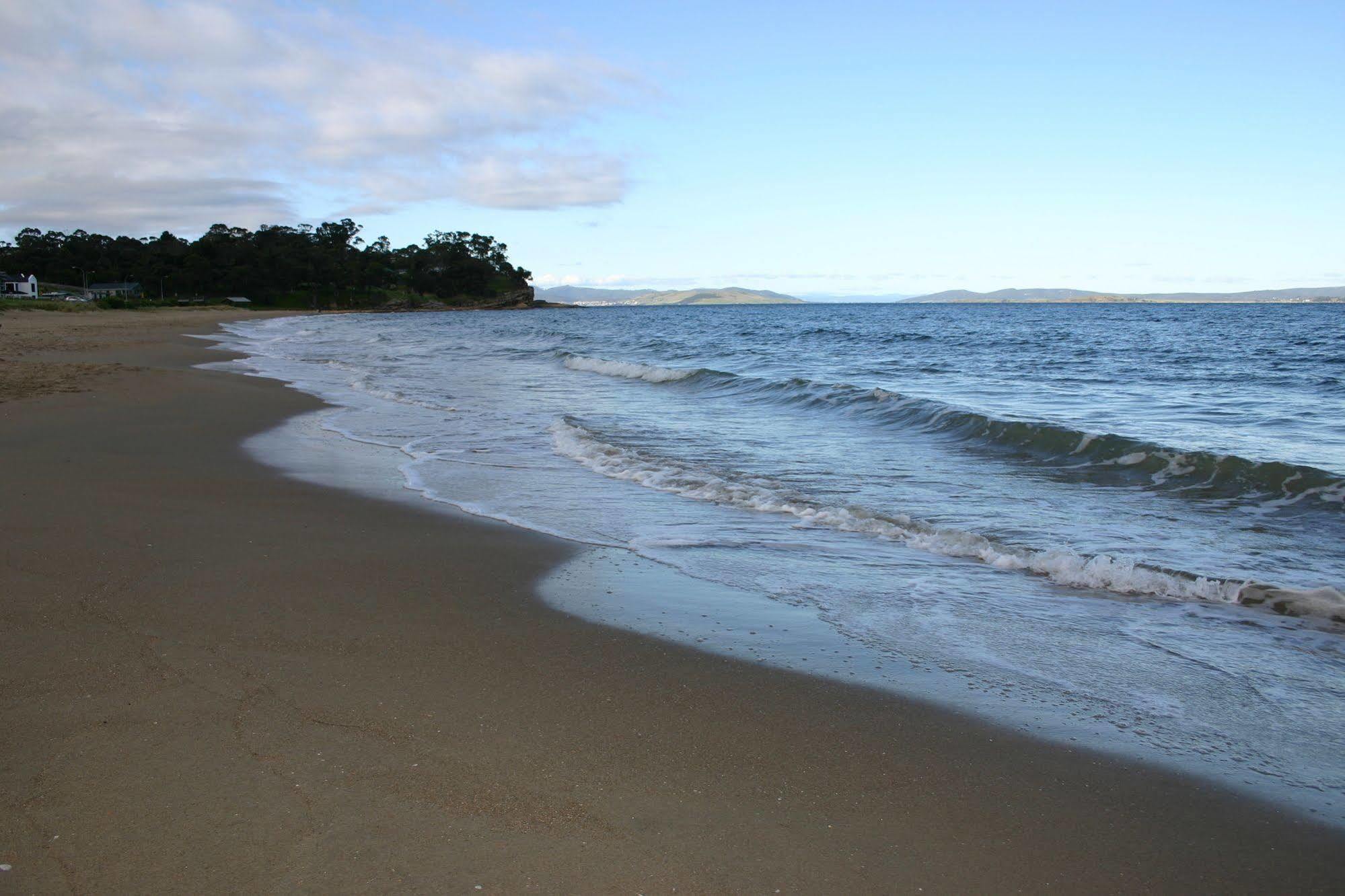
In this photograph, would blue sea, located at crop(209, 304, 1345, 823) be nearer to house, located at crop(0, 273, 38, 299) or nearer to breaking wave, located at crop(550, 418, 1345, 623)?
breaking wave, located at crop(550, 418, 1345, 623)

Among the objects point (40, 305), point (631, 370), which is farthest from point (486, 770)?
point (40, 305)

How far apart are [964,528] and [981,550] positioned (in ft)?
2.05

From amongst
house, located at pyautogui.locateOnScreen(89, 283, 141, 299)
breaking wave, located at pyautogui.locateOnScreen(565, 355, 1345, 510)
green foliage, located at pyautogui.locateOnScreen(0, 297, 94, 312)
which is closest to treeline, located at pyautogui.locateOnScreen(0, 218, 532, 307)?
house, located at pyautogui.locateOnScreen(89, 283, 141, 299)

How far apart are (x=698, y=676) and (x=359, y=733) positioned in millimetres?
1475

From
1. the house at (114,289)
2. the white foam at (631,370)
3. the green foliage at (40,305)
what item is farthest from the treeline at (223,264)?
the white foam at (631,370)

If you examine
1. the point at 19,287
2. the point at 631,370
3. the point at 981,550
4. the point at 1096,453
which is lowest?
the point at 981,550

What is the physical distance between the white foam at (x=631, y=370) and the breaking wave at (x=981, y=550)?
39.1 feet

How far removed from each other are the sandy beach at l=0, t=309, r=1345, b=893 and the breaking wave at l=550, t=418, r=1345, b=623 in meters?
2.70

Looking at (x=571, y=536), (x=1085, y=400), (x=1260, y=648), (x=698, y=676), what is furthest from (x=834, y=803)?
(x=1085, y=400)

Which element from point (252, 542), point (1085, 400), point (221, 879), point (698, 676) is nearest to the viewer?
point (221, 879)

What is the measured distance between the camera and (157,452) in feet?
30.5

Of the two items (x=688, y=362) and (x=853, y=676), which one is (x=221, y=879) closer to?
(x=853, y=676)

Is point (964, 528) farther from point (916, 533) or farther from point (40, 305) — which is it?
point (40, 305)

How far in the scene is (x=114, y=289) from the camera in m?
104
